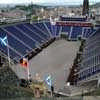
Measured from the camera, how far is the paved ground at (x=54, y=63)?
19773mm

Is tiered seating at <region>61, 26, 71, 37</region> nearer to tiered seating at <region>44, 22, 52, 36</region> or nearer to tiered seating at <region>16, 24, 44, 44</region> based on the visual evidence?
tiered seating at <region>44, 22, 52, 36</region>

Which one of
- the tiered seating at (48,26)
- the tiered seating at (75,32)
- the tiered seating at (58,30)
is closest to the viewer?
the tiered seating at (75,32)

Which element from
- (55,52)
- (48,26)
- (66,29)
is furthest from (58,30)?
(55,52)

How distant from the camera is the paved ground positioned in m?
19.8

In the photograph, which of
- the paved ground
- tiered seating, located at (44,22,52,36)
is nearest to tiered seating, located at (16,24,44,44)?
the paved ground

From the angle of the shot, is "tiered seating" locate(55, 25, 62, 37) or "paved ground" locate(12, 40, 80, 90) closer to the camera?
"paved ground" locate(12, 40, 80, 90)

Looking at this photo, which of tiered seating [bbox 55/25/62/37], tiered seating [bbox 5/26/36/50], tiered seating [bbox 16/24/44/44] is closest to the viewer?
tiered seating [bbox 5/26/36/50]

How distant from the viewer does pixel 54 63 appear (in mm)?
24250

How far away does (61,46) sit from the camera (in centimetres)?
3375

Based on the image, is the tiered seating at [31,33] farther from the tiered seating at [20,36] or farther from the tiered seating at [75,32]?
the tiered seating at [75,32]

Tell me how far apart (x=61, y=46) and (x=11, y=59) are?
1279cm

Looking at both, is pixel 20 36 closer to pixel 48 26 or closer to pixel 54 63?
pixel 54 63

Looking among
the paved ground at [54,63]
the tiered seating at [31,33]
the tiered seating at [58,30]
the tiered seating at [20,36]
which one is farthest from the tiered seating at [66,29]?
the tiered seating at [20,36]

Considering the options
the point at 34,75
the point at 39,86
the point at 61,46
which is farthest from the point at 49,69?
the point at 61,46
